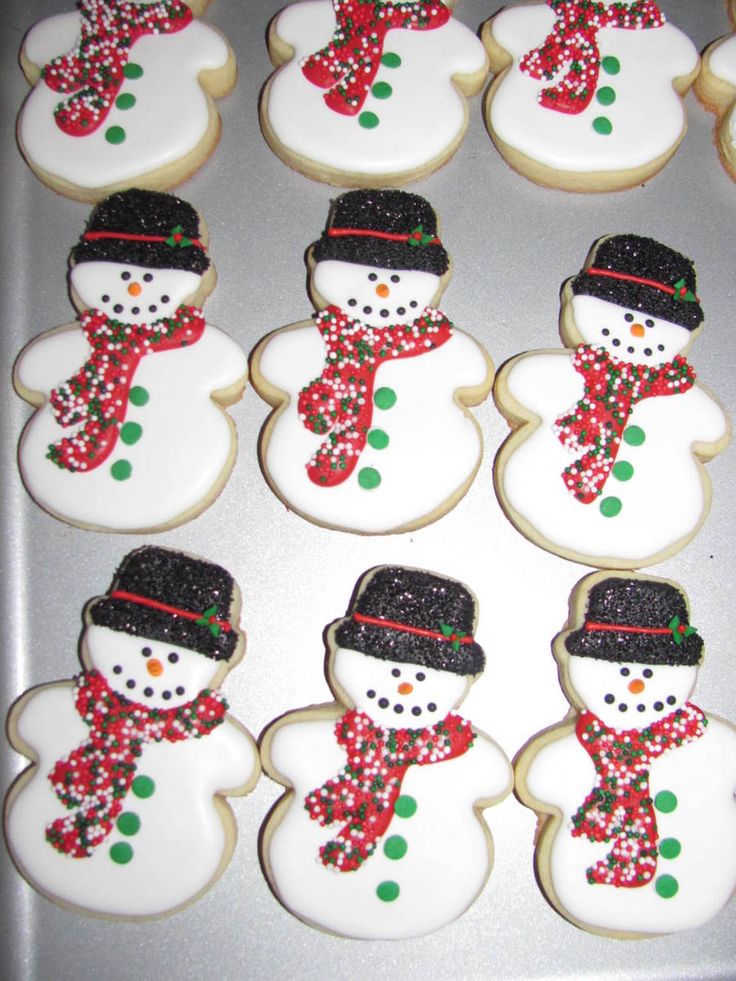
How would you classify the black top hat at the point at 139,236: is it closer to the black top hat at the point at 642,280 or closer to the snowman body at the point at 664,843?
the black top hat at the point at 642,280

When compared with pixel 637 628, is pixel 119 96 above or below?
above

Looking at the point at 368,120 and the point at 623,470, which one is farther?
the point at 368,120

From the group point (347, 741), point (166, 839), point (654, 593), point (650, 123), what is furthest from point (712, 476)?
point (166, 839)

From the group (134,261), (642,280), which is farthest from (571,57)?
(134,261)


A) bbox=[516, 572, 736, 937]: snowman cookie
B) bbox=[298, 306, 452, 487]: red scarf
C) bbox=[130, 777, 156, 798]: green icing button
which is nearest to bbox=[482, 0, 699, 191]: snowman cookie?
bbox=[298, 306, 452, 487]: red scarf

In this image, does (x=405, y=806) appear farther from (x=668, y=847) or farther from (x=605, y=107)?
(x=605, y=107)

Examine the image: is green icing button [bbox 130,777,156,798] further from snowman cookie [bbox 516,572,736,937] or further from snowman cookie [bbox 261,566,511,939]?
snowman cookie [bbox 516,572,736,937]
